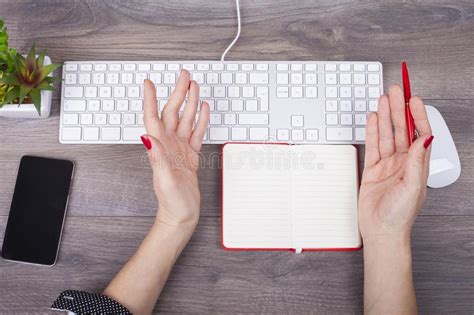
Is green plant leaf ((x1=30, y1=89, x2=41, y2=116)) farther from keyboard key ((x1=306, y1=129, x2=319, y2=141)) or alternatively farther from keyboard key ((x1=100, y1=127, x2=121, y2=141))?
keyboard key ((x1=306, y1=129, x2=319, y2=141))

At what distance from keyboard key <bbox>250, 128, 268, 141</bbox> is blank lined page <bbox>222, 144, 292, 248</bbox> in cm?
2

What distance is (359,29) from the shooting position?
85 centimetres

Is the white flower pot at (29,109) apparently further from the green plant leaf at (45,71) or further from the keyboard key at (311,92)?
the keyboard key at (311,92)

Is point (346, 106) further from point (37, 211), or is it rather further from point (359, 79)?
point (37, 211)

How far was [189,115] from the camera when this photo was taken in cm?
73

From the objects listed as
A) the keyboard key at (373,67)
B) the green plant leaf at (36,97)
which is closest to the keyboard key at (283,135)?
the keyboard key at (373,67)

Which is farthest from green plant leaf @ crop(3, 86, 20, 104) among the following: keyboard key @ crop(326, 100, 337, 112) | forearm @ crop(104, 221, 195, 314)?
keyboard key @ crop(326, 100, 337, 112)

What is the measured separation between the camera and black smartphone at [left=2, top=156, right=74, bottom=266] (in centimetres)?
75

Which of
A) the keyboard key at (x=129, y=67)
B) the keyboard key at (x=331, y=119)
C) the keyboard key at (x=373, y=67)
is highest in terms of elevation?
the keyboard key at (x=129, y=67)

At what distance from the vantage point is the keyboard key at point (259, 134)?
2.56 ft

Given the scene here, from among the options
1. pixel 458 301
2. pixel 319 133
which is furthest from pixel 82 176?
pixel 458 301

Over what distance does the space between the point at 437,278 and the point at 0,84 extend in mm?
860

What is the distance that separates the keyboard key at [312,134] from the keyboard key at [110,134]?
14.1 inches

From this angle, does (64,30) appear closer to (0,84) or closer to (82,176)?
(0,84)
